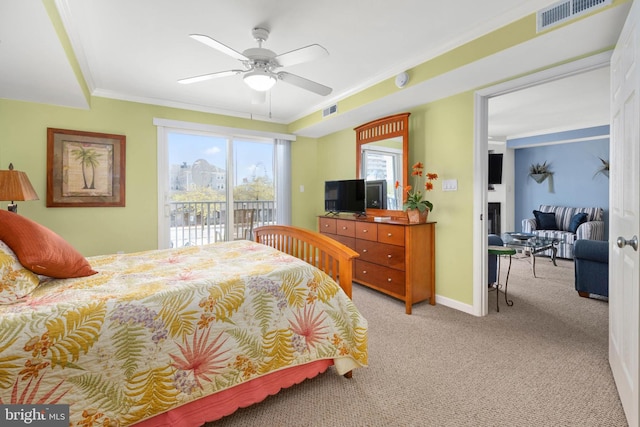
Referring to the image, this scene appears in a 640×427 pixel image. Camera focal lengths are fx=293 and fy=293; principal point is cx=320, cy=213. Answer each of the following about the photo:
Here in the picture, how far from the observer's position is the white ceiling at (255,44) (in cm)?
197

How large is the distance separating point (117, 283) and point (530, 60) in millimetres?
3219

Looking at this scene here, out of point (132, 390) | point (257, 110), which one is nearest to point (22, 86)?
point (257, 110)

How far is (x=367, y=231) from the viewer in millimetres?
3436

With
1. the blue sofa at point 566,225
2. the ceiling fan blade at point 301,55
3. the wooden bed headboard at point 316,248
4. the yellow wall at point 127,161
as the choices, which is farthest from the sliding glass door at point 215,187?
the blue sofa at point 566,225

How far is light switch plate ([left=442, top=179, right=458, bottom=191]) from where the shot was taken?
3.05 metres

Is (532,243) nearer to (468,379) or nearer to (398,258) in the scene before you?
(398,258)

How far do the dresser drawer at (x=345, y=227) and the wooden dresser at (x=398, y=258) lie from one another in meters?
0.06

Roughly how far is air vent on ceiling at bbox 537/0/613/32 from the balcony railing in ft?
13.0

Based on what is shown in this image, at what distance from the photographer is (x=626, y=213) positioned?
4.99 feet

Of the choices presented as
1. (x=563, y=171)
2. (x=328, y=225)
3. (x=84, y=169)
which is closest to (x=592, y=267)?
(x=328, y=225)

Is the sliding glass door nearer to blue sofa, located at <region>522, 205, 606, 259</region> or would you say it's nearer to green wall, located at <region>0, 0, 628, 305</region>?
green wall, located at <region>0, 0, 628, 305</region>

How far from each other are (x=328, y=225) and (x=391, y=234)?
119cm

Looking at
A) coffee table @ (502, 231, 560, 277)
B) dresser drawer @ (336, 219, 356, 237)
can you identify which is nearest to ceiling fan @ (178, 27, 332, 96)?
dresser drawer @ (336, 219, 356, 237)

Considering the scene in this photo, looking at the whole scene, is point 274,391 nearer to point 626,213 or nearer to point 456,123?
point 626,213
